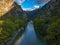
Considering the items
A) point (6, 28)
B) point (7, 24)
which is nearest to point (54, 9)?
point (7, 24)

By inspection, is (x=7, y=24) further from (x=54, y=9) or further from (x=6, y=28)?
(x=54, y=9)

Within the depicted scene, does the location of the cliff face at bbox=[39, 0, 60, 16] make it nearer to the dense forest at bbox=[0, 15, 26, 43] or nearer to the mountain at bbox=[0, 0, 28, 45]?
the mountain at bbox=[0, 0, 28, 45]

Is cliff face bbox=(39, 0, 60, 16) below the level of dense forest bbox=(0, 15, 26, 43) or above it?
above

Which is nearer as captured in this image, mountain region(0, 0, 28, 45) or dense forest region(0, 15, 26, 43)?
dense forest region(0, 15, 26, 43)

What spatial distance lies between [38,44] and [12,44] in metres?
8.41

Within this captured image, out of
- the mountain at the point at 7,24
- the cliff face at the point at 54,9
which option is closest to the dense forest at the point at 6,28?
the mountain at the point at 7,24

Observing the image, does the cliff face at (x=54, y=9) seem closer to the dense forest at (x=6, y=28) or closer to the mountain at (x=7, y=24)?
the mountain at (x=7, y=24)

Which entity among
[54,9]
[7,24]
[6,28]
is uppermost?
[54,9]

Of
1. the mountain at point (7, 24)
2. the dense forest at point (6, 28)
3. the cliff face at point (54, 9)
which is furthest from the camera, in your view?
the cliff face at point (54, 9)

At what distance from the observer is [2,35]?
245 feet

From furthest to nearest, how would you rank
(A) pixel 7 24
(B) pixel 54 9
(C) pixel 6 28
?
(B) pixel 54 9 < (A) pixel 7 24 < (C) pixel 6 28

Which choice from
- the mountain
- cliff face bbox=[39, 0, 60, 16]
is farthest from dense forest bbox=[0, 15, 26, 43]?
cliff face bbox=[39, 0, 60, 16]

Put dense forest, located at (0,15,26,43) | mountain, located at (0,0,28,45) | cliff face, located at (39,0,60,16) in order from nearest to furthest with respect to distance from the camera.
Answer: dense forest, located at (0,15,26,43) < mountain, located at (0,0,28,45) < cliff face, located at (39,0,60,16)

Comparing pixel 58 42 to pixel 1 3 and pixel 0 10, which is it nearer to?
pixel 0 10
